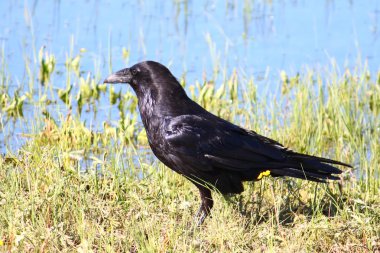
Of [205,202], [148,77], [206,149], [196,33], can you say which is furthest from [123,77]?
[196,33]

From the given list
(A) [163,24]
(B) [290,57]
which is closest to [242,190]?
(B) [290,57]

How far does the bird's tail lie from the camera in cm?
570

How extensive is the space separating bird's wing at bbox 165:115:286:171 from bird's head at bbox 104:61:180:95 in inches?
11.1

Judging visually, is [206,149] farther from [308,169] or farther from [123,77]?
[123,77]

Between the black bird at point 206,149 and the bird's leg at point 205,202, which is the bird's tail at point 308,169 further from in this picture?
the bird's leg at point 205,202

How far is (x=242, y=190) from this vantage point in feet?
18.9

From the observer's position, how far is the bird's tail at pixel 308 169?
570cm

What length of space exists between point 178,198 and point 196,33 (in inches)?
182

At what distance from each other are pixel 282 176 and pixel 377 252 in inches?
34.8

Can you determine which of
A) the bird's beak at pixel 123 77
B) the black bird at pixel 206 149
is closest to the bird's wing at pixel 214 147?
the black bird at pixel 206 149

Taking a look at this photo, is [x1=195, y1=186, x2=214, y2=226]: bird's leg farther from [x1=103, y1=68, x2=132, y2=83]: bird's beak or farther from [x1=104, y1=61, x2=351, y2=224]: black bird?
[x1=103, y1=68, x2=132, y2=83]: bird's beak

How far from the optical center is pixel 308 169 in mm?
5797

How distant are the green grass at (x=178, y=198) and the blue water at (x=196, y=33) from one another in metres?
1.29

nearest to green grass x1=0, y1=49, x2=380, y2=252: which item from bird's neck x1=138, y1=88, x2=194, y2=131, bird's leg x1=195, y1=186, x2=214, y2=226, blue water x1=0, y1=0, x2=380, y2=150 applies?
bird's leg x1=195, y1=186, x2=214, y2=226
